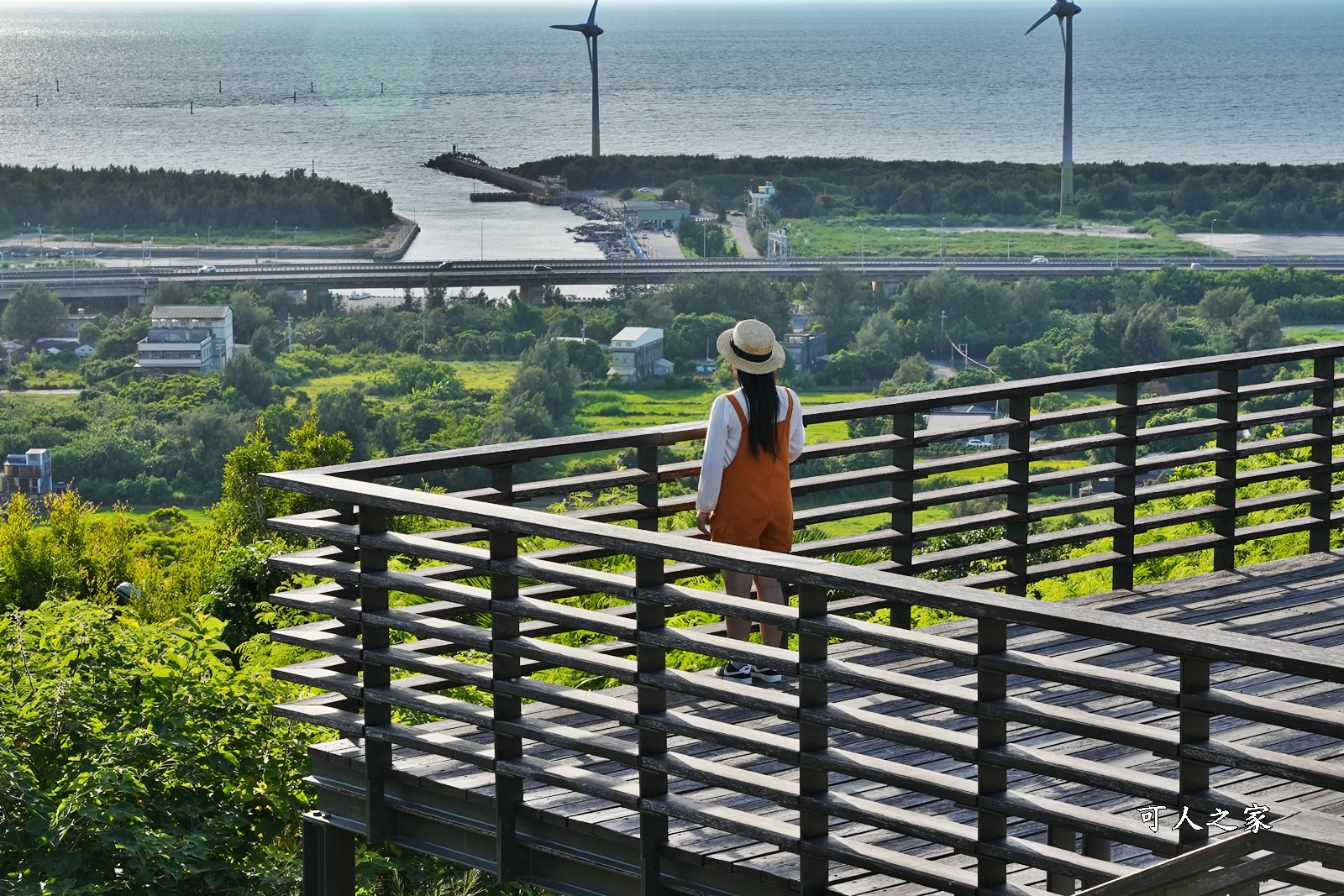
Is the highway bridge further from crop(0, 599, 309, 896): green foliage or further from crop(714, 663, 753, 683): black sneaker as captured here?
crop(714, 663, 753, 683): black sneaker

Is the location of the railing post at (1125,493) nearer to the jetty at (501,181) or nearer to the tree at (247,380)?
the tree at (247,380)

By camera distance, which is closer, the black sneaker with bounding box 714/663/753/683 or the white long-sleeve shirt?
the white long-sleeve shirt

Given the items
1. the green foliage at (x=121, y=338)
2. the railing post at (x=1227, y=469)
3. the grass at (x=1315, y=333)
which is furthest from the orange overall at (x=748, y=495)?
the green foliage at (x=121, y=338)

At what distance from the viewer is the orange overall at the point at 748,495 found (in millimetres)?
5449

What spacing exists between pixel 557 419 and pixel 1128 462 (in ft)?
272

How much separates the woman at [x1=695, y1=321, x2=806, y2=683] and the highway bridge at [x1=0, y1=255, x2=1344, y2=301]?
109393 mm

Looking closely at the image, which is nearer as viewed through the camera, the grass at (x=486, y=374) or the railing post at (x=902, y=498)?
the railing post at (x=902, y=498)

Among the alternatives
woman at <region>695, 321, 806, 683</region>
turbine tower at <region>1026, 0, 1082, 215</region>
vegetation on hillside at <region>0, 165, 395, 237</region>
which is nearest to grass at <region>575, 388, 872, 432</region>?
turbine tower at <region>1026, 0, 1082, 215</region>

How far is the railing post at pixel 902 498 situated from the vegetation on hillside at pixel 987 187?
5386 inches

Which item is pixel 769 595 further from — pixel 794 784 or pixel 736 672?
pixel 794 784

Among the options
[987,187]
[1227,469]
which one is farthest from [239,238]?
[1227,469]

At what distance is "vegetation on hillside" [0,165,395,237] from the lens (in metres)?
140

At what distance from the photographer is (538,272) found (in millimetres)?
122250

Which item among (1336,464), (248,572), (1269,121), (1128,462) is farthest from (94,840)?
(1269,121)
